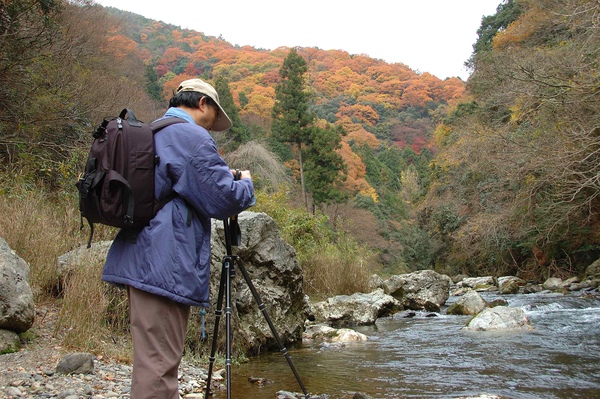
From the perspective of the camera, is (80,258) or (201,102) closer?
(201,102)

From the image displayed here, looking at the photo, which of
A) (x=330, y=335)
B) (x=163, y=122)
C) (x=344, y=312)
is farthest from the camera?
(x=344, y=312)

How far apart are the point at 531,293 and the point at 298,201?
568 inches

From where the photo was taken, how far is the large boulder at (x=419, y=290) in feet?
41.5

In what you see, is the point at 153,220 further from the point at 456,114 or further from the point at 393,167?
the point at 393,167

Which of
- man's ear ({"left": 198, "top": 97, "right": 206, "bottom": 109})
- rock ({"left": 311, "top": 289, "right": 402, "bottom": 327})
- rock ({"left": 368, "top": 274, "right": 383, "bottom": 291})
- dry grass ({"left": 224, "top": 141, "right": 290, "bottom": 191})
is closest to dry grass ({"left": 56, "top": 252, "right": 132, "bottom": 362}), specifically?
man's ear ({"left": 198, "top": 97, "right": 206, "bottom": 109})


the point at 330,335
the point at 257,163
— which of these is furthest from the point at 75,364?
the point at 257,163

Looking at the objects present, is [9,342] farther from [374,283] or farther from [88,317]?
[374,283]

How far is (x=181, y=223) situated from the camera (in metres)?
2.10

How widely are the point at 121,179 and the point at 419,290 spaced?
12104 mm

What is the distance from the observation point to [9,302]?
3920 millimetres

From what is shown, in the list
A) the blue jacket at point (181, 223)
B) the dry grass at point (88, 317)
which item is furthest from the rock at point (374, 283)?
the blue jacket at point (181, 223)

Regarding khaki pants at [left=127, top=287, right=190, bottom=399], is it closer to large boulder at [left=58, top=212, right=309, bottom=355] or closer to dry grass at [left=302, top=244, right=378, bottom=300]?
large boulder at [left=58, top=212, right=309, bottom=355]

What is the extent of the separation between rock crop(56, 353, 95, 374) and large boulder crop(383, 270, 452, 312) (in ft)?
32.6

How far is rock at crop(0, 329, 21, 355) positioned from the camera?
152 inches
